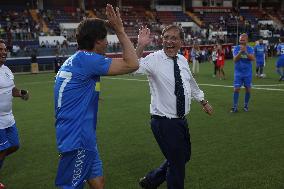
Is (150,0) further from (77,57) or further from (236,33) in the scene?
(77,57)

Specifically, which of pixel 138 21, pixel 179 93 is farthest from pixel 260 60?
pixel 138 21

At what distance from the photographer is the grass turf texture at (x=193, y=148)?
19.7 ft

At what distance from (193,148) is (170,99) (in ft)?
10.8

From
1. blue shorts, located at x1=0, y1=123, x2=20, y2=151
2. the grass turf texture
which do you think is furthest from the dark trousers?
blue shorts, located at x1=0, y1=123, x2=20, y2=151

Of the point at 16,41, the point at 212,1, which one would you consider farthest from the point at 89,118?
the point at 212,1

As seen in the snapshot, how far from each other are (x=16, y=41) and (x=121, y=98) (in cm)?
2115

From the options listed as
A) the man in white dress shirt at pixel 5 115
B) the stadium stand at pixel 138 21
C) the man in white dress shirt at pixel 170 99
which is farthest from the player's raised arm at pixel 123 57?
the stadium stand at pixel 138 21

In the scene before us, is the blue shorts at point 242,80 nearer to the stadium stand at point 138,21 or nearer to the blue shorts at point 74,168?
the blue shorts at point 74,168

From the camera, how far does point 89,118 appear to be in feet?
11.6

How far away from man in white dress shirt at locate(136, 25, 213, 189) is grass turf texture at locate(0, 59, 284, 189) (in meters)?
1.18

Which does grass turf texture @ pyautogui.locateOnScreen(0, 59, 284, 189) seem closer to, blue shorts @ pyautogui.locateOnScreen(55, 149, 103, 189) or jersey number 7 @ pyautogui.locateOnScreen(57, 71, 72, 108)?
blue shorts @ pyautogui.locateOnScreen(55, 149, 103, 189)

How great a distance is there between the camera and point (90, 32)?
3.48 meters

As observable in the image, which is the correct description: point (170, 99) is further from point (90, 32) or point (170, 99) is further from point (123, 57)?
point (90, 32)

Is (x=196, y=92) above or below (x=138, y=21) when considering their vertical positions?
Answer: below
